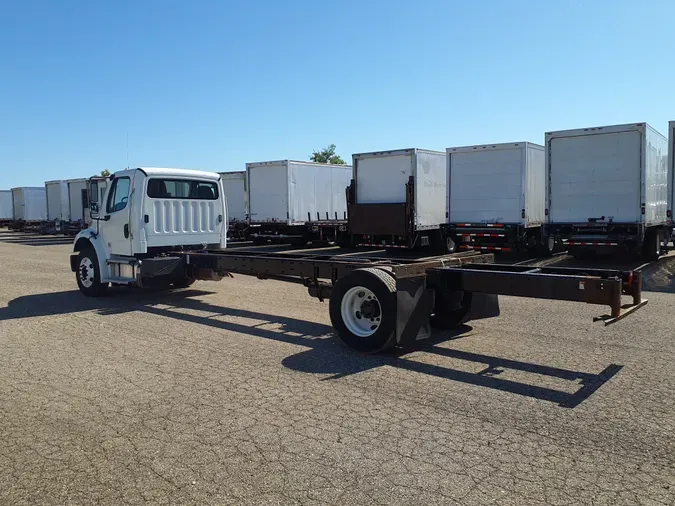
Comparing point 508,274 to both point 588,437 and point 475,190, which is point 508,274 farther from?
point 475,190

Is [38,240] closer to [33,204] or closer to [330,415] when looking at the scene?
[33,204]

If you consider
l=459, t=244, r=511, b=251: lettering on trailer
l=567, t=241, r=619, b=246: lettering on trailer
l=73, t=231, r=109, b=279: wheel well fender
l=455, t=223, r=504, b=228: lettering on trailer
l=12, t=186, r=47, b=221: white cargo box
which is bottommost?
l=459, t=244, r=511, b=251: lettering on trailer

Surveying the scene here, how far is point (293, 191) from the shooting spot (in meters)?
24.0

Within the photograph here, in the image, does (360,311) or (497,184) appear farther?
(497,184)

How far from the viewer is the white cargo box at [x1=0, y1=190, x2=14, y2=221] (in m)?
45.6

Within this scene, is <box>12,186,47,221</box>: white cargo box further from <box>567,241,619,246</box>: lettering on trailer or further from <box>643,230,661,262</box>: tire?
<box>643,230,661,262</box>: tire

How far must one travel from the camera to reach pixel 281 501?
3.43m

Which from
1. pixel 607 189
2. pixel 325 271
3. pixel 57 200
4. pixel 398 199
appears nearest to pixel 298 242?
pixel 398 199

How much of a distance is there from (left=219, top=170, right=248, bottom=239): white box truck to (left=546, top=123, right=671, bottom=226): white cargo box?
14.9 m

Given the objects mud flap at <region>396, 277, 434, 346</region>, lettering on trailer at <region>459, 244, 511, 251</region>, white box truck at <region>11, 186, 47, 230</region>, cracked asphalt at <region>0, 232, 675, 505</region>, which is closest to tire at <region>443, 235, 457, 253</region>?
lettering on trailer at <region>459, 244, 511, 251</region>

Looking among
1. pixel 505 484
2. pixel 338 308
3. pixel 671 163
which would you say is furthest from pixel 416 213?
pixel 505 484

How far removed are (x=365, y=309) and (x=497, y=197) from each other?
12075 mm

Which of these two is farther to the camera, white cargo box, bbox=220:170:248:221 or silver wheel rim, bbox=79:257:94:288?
white cargo box, bbox=220:170:248:221

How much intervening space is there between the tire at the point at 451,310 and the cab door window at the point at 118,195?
5.97m
